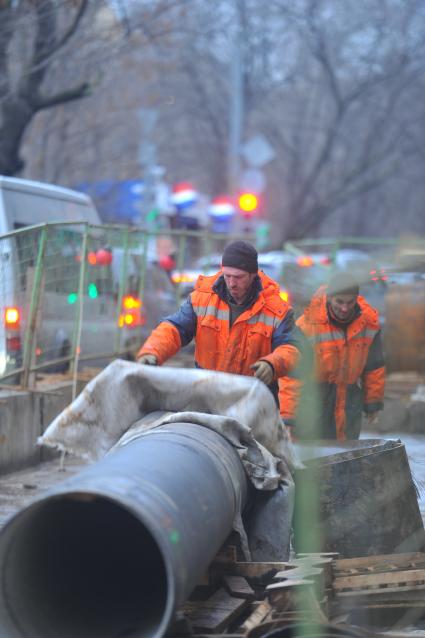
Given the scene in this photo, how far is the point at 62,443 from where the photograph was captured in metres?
5.11

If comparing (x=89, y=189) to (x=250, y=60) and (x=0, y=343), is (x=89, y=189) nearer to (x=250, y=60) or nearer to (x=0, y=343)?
(x=250, y=60)

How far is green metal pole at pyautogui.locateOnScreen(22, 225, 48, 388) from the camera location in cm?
885

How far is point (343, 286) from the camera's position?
721 cm

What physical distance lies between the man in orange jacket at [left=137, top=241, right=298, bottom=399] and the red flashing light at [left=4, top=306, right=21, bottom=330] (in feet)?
10.4

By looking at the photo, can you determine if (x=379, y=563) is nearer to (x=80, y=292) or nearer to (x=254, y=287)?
(x=254, y=287)

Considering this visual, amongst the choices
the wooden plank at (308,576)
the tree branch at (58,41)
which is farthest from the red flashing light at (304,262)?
the wooden plank at (308,576)

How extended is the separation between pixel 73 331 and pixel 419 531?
4.88 m

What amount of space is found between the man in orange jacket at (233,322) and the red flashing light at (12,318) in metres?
3.16

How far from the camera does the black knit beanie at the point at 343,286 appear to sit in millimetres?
7189

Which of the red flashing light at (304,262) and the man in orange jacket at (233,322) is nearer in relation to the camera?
the man in orange jacket at (233,322)

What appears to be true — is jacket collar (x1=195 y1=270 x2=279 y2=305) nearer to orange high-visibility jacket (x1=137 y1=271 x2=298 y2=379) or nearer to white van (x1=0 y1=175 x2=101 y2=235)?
orange high-visibility jacket (x1=137 y1=271 x2=298 y2=379)

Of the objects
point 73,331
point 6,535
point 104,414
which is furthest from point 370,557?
point 73,331

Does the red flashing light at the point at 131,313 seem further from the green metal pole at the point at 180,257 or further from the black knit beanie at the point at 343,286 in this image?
the black knit beanie at the point at 343,286

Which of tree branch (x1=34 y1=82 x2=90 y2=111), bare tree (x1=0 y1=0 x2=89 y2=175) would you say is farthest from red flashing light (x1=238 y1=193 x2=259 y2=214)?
tree branch (x1=34 y1=82 x2=90 y2=111)
